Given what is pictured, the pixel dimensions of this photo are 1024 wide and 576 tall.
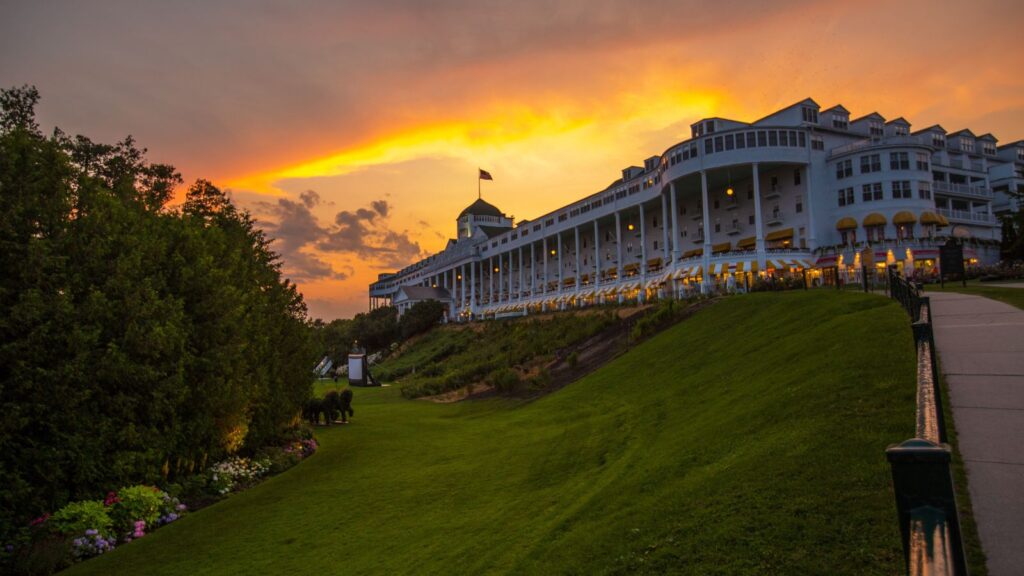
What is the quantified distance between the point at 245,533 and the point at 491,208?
446 feet

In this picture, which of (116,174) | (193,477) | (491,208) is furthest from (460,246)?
(193,477)

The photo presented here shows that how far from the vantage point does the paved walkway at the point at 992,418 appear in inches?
219

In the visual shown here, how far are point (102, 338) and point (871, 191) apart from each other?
6138 cm

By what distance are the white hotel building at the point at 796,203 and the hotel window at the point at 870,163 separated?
0.45ft

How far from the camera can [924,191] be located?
5594 cm

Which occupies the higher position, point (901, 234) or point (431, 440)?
point (901, 234)

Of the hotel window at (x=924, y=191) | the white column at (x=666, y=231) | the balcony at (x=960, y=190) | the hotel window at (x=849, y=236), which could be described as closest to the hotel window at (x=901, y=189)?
the hotel window at (x=924, y=191)

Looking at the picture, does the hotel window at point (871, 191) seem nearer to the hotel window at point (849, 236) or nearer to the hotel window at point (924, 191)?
the hotel window at point (849, 236)

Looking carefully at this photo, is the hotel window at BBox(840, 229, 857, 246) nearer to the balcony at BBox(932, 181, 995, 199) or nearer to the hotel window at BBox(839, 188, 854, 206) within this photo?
the hotel window at BBox(839, 188, 854, 206)

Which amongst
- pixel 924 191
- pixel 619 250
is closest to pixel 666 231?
pixel 619 250

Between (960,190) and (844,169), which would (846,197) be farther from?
(960,190)

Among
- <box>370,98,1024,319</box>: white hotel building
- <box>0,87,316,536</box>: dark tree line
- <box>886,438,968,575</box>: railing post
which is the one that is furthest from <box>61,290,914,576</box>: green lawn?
<box>370,98,1024,319</box>: white hotel building

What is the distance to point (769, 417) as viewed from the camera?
12211mm

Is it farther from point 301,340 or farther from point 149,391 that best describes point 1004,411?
point 301,340
